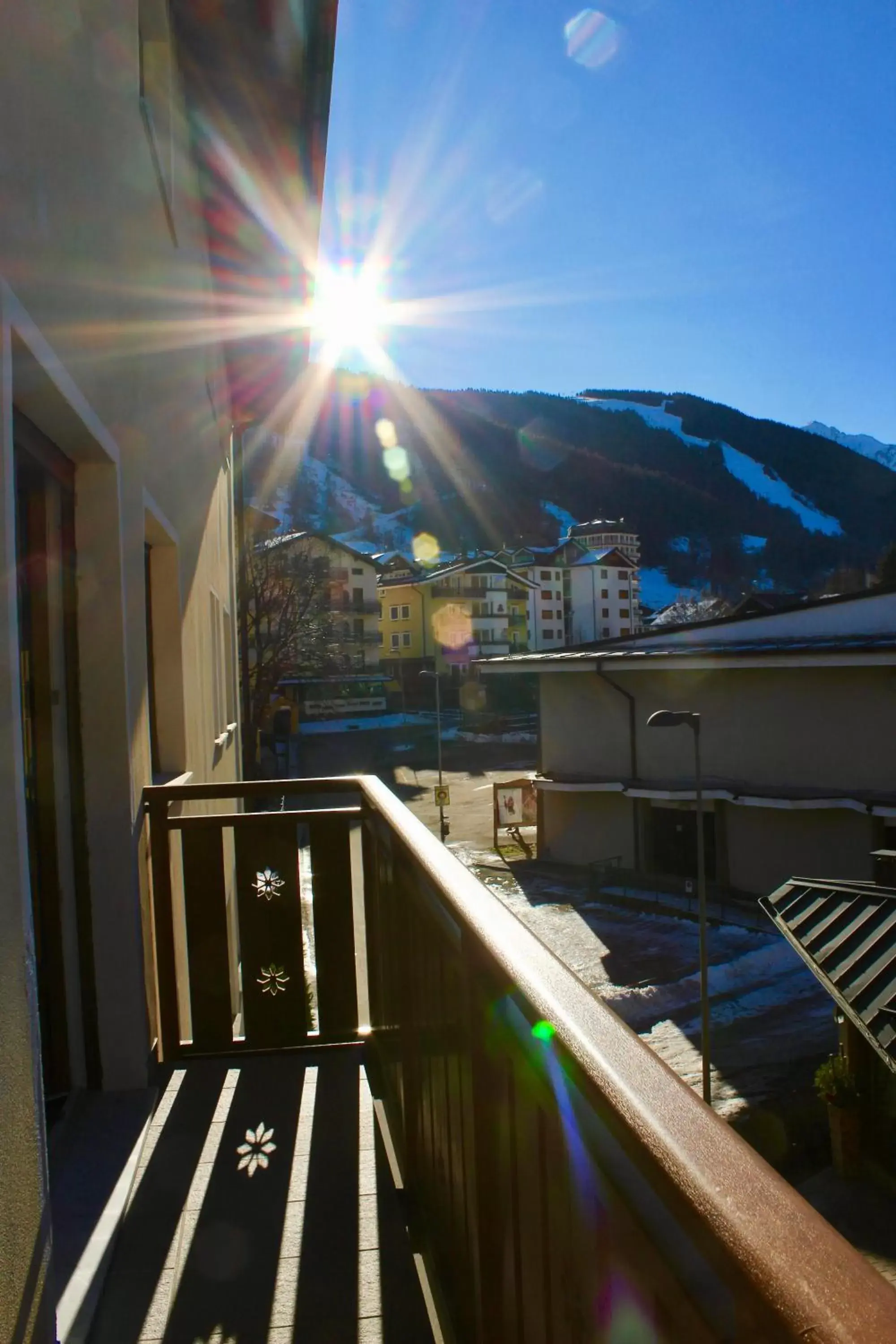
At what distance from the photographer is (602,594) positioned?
73.4 meters

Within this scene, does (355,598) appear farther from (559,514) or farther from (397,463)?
(397,463)

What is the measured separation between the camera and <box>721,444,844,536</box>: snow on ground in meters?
142

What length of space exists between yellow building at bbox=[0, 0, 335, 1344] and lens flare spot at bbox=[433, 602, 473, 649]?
1982 inches

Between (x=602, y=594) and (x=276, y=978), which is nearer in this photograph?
(x=276, y=978)

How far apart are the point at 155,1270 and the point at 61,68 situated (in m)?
2.74

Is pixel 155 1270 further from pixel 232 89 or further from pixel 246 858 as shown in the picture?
pixel 232 89

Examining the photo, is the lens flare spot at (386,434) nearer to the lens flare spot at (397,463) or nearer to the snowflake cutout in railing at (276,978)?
the lens flare spot at (397,463)

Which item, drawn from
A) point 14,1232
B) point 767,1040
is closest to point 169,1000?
point 14,1232

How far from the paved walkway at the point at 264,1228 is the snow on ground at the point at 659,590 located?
103 meters

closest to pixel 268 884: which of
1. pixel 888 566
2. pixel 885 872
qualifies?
pixel 885 872

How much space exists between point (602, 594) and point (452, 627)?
21451 millimetres

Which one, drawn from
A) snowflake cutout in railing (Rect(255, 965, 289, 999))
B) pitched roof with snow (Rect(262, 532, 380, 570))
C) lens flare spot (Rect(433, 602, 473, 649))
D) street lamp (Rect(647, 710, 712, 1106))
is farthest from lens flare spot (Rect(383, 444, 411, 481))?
snowflake cutout in railing (Rect(255, 965, 289, 999))

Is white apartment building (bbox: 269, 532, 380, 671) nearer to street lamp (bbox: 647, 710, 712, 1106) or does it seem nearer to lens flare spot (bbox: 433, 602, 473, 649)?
lens flare spot (bbox: 433, 602, 473, 649)

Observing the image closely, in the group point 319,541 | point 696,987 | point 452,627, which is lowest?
point 696,987
